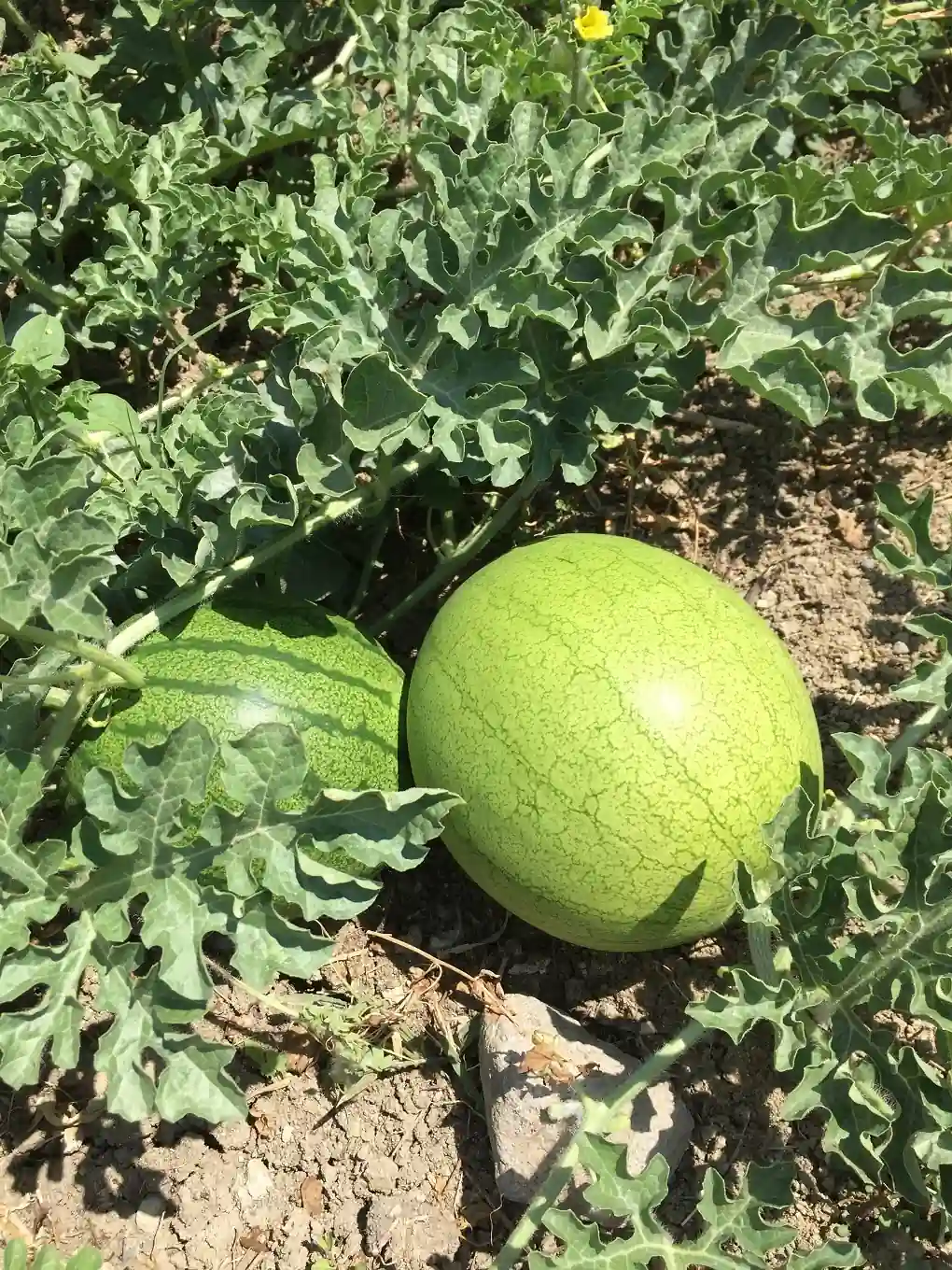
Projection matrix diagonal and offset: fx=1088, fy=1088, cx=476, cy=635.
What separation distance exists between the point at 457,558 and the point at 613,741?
1.05 m

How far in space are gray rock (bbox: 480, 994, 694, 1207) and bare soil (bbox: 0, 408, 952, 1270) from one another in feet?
0.38

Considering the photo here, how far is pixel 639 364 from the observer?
309 centimetres

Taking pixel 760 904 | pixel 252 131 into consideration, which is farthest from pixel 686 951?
pixel 252 131

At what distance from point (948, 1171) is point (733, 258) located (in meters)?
2.32

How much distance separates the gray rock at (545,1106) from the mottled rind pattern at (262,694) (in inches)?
33.1

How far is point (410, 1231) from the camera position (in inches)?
122

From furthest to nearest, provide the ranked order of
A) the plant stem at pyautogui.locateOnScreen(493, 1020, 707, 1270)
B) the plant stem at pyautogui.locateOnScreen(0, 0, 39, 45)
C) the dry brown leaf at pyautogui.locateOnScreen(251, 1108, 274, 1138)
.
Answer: the plant stem at pyautogui.locateOnScreen(0, 0, 39, 45), the dry brown leaf at pyautogui.locateOnScreen(251, 1108, 274, 1138), the plant stem at pyautogui.locateOnScreen(493, 1020, 707, 1270)

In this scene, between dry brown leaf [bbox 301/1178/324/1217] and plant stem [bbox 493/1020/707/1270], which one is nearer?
plant stem [bbox 493/1020/707/1270]

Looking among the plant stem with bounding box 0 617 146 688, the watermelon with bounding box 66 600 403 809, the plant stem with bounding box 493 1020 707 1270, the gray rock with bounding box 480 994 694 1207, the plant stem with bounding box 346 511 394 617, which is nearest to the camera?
the plant stem with bounding box 0 617 146 688

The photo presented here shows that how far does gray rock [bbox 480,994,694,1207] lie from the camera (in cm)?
299

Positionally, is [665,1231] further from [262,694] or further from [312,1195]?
[262,694]

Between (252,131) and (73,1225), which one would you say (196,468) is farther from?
(73,1225)

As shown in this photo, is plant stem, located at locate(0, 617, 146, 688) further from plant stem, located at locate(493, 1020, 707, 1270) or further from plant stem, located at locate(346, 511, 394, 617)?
plant stem, located at locate(493, 1020, 707, 1270)

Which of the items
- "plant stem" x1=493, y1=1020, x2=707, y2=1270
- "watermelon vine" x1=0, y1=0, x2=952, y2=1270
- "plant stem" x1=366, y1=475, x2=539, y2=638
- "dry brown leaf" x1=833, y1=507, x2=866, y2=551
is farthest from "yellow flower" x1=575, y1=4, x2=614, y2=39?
"plant stem" x1=493, y1=1020, x2=707, y2=1270
